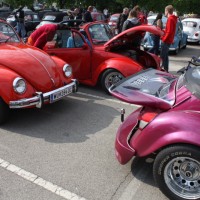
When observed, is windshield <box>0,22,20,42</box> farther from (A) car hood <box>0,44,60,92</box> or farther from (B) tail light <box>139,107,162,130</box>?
(B) tail light <box>139,107,162,130</box>

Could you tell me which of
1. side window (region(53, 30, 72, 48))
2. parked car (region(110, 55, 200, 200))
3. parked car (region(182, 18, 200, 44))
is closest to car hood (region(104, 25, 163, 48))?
side window (region(53, 30, 72, 48))

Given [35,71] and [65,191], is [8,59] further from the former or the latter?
[65,191]

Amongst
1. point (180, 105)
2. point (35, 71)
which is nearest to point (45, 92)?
point (35, 71)

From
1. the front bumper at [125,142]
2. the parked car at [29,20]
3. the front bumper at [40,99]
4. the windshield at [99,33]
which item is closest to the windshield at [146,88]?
the front bumper at [125,142]

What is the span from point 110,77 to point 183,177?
12.5 ft

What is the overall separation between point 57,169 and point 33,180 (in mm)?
343

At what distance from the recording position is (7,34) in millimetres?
6262

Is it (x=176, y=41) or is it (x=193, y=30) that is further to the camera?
(x=193, y=30)

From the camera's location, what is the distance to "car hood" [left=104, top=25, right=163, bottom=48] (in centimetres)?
596

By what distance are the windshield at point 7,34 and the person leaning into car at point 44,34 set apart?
0.56m

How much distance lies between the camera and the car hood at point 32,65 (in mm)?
5030

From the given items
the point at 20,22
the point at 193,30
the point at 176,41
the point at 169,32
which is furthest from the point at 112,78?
the point at 193,30

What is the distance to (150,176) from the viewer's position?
11.8ft

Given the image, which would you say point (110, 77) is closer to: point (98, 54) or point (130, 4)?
point (98, 54)
